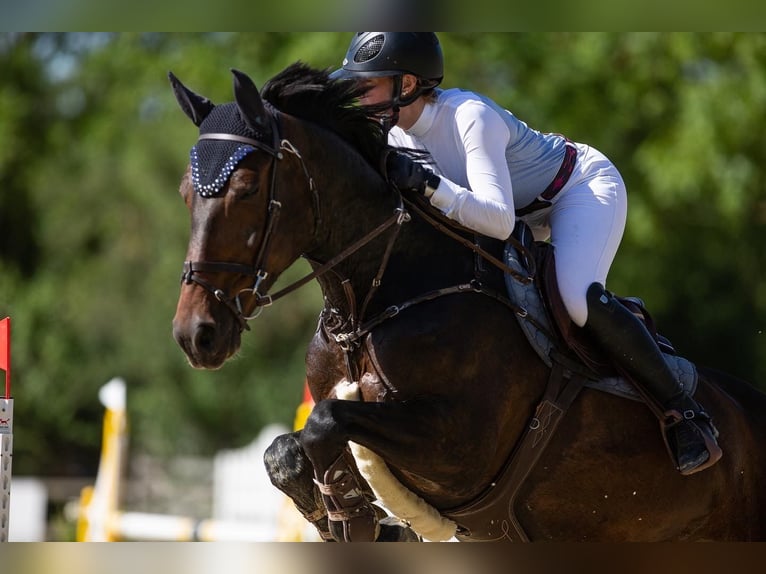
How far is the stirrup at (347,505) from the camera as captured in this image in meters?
4.20

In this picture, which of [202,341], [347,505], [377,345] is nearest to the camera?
[202,341]

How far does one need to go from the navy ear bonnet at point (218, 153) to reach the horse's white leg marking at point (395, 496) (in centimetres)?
98

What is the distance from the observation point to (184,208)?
678 inches

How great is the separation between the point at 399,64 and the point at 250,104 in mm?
765

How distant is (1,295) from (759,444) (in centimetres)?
1532

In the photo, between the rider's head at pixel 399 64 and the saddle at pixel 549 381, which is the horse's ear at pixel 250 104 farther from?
the saddle at pixel 549 381

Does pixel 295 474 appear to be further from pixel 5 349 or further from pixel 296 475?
pixel 5 349

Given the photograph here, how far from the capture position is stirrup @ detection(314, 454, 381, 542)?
4.20 metres

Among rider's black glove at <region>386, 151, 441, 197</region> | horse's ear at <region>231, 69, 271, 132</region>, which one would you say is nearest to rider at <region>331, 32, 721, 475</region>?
rider's black glove at <region>386, 151, 441, 197</region>

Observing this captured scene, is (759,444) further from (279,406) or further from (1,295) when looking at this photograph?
(1,295)

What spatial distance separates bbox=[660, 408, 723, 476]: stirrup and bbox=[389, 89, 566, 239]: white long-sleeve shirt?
1.01 m

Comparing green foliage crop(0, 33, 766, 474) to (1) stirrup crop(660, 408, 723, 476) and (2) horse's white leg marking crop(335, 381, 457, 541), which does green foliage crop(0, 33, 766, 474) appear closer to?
(1) stirrup crop(660, 408, 723, 476)

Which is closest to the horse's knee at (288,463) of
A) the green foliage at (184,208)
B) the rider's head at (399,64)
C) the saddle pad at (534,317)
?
the saddle pad at (534,317)

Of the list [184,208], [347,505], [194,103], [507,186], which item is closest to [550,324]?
[507,186]
